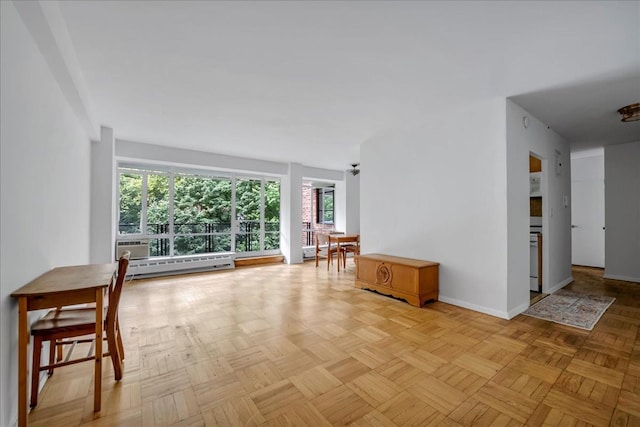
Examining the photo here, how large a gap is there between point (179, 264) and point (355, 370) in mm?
4634

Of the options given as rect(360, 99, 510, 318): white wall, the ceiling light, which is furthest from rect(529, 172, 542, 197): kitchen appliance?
rect(360, 99, 510, 318): white wall

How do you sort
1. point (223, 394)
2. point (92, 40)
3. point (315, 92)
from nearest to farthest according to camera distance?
point (223, 394), point (92, 40), point (315, 92)

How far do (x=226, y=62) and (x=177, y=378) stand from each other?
257cm

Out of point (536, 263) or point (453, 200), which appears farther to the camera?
point (536, 263)

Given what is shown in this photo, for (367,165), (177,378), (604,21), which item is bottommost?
(177,378)

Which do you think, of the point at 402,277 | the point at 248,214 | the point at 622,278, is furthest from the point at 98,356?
the point at 622,278

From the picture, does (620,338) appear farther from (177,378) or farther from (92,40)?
(92,40)

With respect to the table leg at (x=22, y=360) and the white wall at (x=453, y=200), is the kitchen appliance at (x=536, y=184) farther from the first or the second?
the table leg at (x=22, y=360)

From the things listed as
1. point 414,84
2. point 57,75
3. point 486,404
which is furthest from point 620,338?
point 57,75

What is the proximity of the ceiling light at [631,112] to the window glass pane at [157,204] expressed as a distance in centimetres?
723

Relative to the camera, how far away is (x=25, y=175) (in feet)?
5.78

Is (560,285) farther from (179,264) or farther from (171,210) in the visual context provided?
(171,210)

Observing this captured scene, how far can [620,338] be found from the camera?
2627 mm

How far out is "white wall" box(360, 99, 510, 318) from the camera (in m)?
3.18
